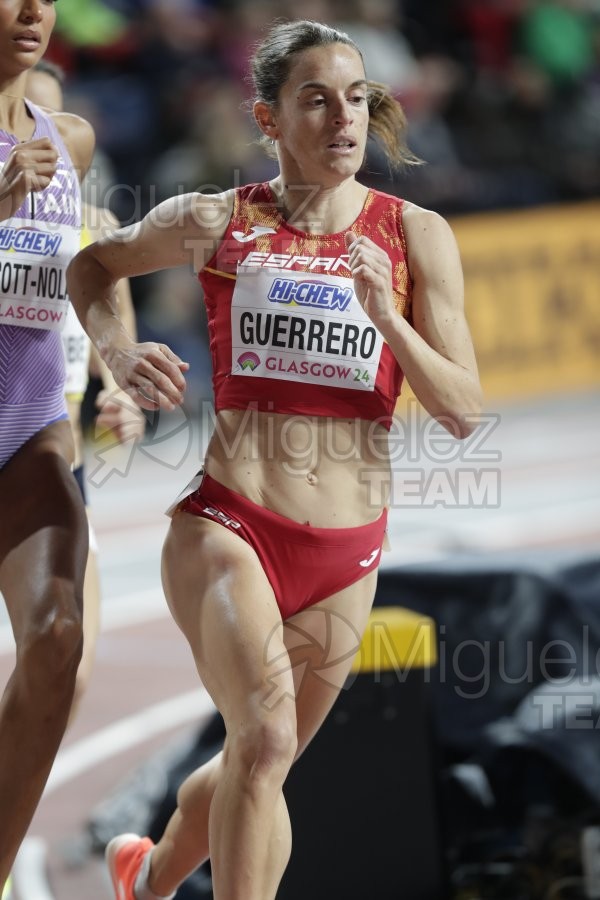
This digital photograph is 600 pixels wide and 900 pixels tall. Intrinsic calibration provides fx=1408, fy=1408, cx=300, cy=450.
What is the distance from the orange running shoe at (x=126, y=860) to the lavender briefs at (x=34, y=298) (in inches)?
47.8

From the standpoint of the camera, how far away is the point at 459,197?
490 inches

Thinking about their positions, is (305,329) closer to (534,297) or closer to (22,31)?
(22,31)

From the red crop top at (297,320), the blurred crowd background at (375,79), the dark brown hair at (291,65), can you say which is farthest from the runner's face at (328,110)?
the blurred crowd background at (375,79)

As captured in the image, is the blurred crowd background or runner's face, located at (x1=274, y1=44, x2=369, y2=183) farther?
the blurred crowd background

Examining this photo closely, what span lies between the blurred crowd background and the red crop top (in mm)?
5715

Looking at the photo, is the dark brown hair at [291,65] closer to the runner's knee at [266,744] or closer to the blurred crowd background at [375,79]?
the runner's knee at [266,744]

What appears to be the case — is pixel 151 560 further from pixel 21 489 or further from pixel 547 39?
pixel 547 39

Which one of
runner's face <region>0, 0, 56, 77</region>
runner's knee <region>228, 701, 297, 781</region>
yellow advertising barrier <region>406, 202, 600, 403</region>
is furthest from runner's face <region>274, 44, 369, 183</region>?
yellow advertising barrier <region>406, 202, 600, 403</region>

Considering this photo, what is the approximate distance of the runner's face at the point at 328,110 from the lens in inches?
129

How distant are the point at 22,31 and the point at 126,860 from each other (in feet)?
7.52

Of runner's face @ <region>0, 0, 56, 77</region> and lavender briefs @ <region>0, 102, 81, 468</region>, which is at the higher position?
runner's face @ <region>0, 0, 56, 77</region>

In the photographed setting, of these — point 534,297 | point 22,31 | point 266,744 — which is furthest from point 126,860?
point 534,297

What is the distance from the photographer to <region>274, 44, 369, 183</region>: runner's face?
3.28 m

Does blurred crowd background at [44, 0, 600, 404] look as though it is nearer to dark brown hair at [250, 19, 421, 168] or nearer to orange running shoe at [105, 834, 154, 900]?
dark brown hair at [250, 19, 421, 168]
